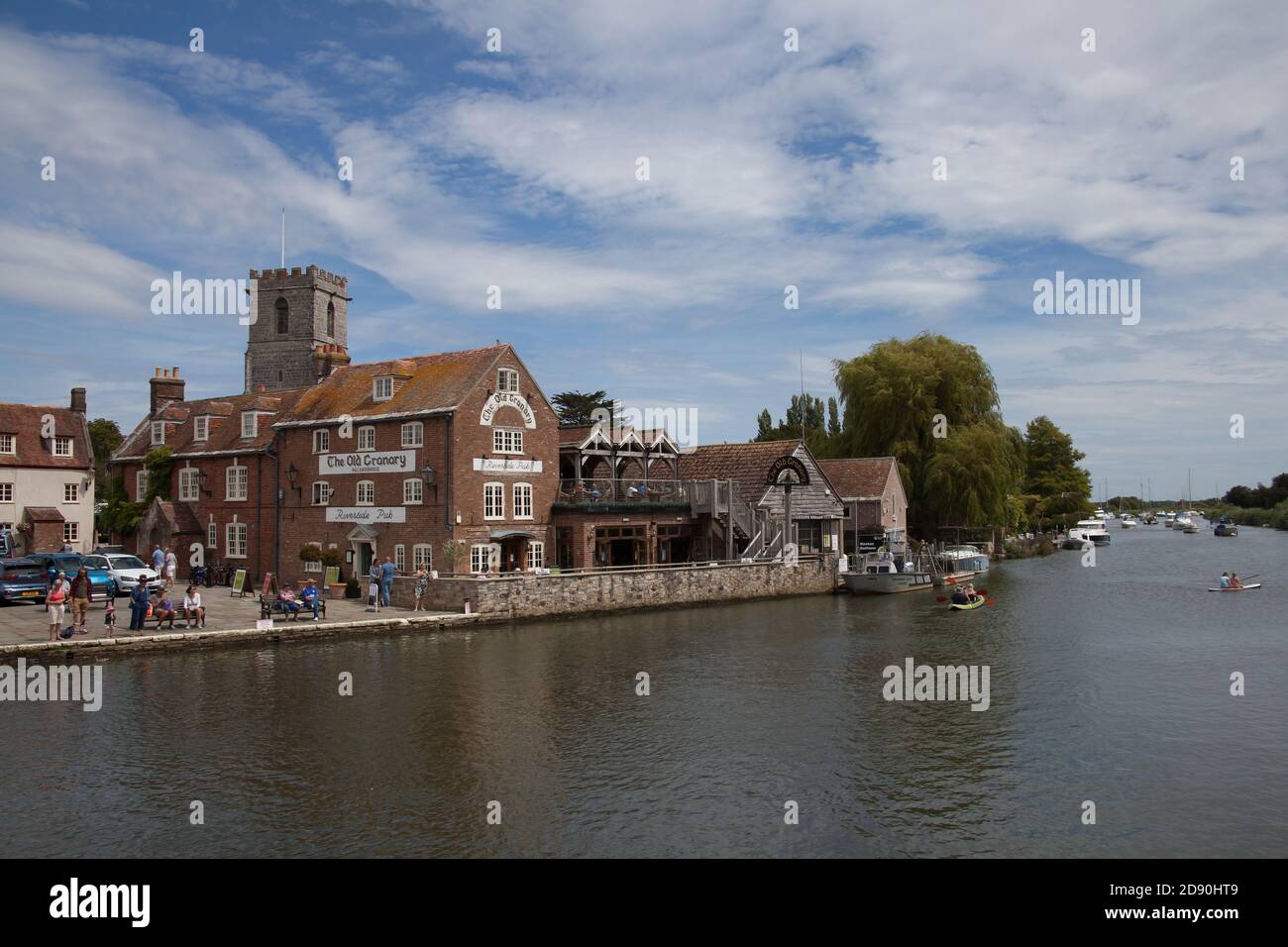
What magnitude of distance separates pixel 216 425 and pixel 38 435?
967 cm

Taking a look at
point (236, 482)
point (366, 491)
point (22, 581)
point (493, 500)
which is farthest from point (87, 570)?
point (493, 500)

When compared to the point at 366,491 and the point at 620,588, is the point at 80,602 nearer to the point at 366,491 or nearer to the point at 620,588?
the point at 366,491

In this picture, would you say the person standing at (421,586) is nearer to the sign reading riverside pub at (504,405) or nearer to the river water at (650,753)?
the river water at (650,753)

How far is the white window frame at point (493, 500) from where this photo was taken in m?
38.2

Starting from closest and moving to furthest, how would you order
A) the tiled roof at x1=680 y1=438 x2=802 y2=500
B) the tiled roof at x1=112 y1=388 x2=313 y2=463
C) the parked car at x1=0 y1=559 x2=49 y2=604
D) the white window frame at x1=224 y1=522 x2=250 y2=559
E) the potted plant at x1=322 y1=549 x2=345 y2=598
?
the parked car at x1=0 y1=559 x2=49 y2=604, the potted plant at x1=322 y1=549 x2=345 y2=598, the white window frame at x1=224 y1=522 x2=250 y2=559, the tiled roof at x1=112 y1=388 x2=313 y2=463, the tiled roof at x1=680 y1=438 x2=802 y2=500

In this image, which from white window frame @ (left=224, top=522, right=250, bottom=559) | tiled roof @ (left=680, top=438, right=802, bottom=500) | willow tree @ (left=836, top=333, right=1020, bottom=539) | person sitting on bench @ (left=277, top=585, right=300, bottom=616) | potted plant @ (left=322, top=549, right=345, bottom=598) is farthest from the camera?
willow tree @ (left=836, top=333, right=1020, bottom=539)

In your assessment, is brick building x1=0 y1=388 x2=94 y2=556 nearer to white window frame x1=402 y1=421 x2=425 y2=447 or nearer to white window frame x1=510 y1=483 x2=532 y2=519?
white window frame x1=402 y1=421 x2=425 y2=447

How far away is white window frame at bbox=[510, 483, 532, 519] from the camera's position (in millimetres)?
39500

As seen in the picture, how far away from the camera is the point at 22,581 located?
106ft

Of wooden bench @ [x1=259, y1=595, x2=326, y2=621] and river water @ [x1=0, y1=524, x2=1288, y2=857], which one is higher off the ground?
wooden bench @ [x1=259, y1=595, x2=326, y2=621]

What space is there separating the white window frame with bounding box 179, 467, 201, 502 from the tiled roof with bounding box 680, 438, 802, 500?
83.8ft

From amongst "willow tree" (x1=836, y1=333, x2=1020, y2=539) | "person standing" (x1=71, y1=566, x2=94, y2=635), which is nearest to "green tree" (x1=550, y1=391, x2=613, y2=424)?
"willow tree" (x1=836, y1=333, x2=1020, y2=539)

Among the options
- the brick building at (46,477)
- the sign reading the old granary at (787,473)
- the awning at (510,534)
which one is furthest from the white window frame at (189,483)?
the sign reading the old granary at (787,473)
